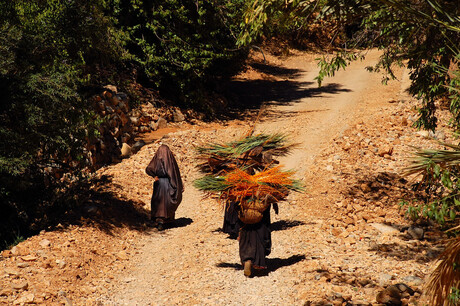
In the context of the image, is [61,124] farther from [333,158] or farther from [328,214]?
[333,158]

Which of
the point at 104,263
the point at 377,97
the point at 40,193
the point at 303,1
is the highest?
the point at 303,1

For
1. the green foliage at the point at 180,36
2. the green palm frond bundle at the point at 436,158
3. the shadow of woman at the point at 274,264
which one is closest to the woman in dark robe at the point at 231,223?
the shadow of woman at the point at 274,264

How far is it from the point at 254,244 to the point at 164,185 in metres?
3.41

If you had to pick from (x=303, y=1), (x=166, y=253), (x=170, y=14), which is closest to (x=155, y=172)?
(x=166, y=253)

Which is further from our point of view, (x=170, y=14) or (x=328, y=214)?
(x=170, y=14)

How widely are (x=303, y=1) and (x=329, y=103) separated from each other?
45.6ft

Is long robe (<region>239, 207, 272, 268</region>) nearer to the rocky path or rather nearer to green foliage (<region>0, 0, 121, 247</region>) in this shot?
the rocky path

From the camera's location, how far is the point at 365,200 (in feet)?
37.5

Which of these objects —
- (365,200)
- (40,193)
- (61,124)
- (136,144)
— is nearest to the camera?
(61,124)

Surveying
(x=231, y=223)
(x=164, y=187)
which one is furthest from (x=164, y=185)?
(x=231, y=223)

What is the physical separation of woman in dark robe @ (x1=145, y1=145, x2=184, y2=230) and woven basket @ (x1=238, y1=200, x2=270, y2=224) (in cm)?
304

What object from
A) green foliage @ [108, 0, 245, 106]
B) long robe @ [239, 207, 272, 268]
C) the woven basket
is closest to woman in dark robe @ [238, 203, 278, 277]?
long robe @ [239, 207, 272, 268]

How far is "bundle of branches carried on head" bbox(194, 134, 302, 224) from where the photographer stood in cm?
738

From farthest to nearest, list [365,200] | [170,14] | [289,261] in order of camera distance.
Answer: [170,14] < [365,200] < [289,261]
